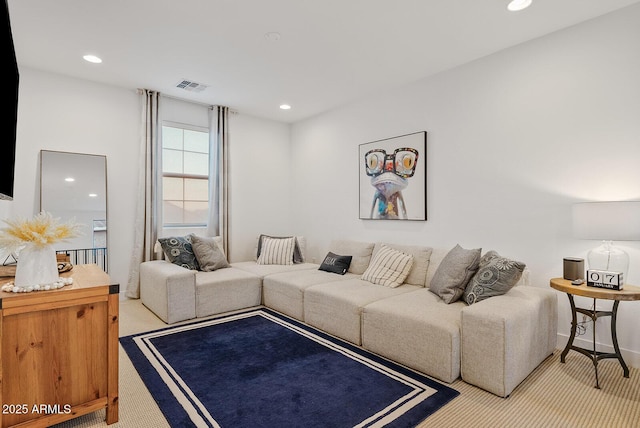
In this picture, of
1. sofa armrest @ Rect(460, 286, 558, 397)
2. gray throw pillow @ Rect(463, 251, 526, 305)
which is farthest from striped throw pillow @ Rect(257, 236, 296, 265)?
sofa armrest @ Rect(460, 286, 558, 397)

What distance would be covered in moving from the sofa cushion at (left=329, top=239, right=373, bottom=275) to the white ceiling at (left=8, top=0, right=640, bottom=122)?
189 cm

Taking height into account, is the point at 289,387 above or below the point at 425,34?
below

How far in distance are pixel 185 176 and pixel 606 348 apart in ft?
15.9

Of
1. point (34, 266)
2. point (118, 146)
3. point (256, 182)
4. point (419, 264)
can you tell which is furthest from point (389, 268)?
point (118, 146)

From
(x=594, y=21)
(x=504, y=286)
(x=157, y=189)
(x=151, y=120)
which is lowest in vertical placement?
(x=504, y=286)

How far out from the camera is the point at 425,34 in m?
2.80

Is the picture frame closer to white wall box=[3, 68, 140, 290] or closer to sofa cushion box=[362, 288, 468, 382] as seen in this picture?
sofa cushion box=[362, 288, 468, 382]

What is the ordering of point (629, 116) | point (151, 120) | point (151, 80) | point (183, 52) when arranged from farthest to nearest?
point (151, 120) → point (151, 80) → point (183, 52) → point (629, 116)

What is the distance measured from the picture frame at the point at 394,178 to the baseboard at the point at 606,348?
1614mm

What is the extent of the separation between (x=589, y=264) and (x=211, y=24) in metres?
3.43

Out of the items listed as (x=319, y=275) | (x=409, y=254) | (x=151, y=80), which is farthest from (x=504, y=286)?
(x=151, y=80)

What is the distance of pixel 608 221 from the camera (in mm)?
2205

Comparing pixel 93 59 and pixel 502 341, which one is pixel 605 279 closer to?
pixel 502 341

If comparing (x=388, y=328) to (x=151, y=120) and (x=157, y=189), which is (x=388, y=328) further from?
(x=151, y=120)
